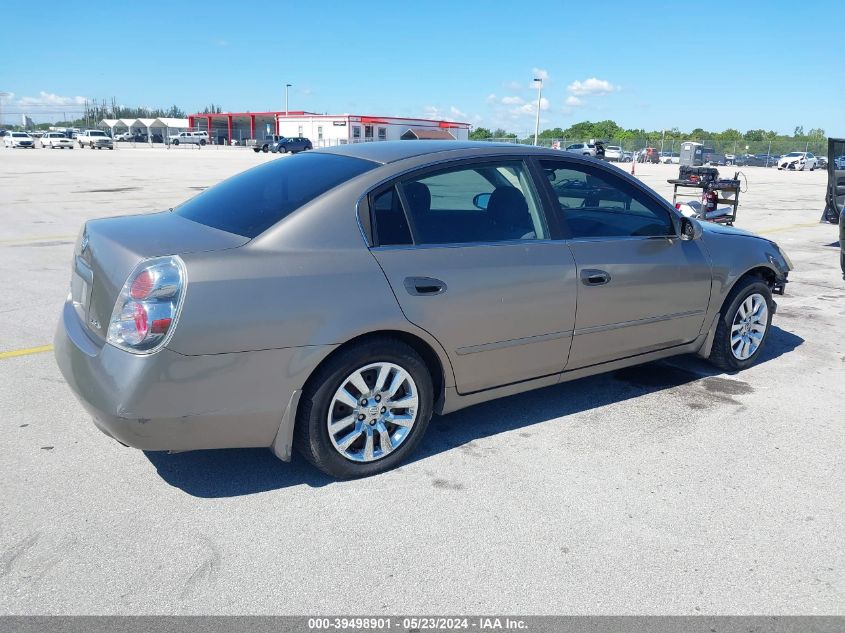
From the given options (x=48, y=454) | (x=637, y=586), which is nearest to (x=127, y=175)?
(x=48, y=454)

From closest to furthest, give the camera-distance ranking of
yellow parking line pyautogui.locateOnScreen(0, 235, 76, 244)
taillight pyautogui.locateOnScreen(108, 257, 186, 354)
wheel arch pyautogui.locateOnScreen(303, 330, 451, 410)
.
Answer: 1. taillight pyautogui.locateOnScreen(108, 257, 186, 354)
2. wheel arch pyautogui.locateOnScreen(303, 330, 451, 410)
3. yellow parking line pyautogui.locateOnScreen(0, 235, 76, 244)

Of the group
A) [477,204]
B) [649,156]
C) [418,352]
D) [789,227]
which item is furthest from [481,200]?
[649,156]

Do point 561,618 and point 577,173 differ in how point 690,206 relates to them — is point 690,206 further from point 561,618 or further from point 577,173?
point 561,618

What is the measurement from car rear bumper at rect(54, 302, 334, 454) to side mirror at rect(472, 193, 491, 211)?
142cm

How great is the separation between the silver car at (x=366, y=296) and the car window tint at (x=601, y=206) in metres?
0.01

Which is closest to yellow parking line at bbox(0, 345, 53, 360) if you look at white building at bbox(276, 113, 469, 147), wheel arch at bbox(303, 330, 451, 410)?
wheel arch at bbox(303, 330, 451, 410)

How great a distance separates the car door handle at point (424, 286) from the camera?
342 cm

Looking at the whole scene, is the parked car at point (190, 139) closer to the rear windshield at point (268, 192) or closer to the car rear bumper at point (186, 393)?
the rear windshield at point (268, 192)

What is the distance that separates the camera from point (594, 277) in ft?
13.3

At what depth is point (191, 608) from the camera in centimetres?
253

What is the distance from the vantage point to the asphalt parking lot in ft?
8.68

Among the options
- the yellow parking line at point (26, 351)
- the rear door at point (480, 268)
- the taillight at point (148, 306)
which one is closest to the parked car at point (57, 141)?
the yellow parking line at point (26, 351)

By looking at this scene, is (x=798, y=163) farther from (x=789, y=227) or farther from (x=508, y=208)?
(x=508, y=208)

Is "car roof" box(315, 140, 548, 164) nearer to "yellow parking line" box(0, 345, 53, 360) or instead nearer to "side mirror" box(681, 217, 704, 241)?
"side mirror" box(681, 217, 704, 241)
